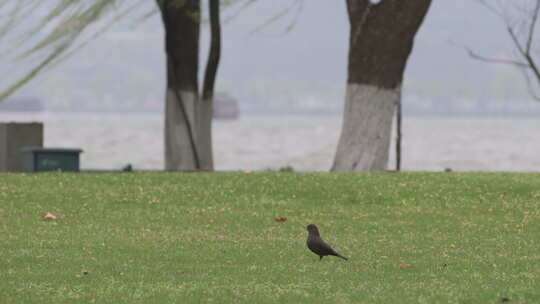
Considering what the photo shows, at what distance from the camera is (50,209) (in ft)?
73.6

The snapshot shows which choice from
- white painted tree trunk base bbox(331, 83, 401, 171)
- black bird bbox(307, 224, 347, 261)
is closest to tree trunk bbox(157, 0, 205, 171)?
white painted tree trunk base bbox(331, 83, 401, 171)

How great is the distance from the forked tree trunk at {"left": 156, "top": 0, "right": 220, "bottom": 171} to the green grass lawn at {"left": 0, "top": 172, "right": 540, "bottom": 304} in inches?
292

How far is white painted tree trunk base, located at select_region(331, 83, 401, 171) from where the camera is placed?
30.6 metres

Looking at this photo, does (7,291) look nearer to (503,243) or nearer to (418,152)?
(503,243)

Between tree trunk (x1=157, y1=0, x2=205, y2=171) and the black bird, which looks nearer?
the black bird

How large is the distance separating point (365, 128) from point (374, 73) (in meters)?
1.71

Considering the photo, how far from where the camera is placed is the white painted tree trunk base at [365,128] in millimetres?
30625

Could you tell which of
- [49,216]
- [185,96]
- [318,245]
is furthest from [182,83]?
[318,245]

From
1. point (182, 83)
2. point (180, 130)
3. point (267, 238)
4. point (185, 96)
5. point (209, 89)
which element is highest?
point (182, 83)

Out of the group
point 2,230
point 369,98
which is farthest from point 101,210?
point 369,98

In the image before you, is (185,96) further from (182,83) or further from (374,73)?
(374,73)

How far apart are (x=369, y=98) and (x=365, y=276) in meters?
16.9

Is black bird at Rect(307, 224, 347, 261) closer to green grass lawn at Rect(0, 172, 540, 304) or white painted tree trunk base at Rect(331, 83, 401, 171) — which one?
green grass lawn at Rect(0, 172, 540, 304)

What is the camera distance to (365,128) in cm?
3073
